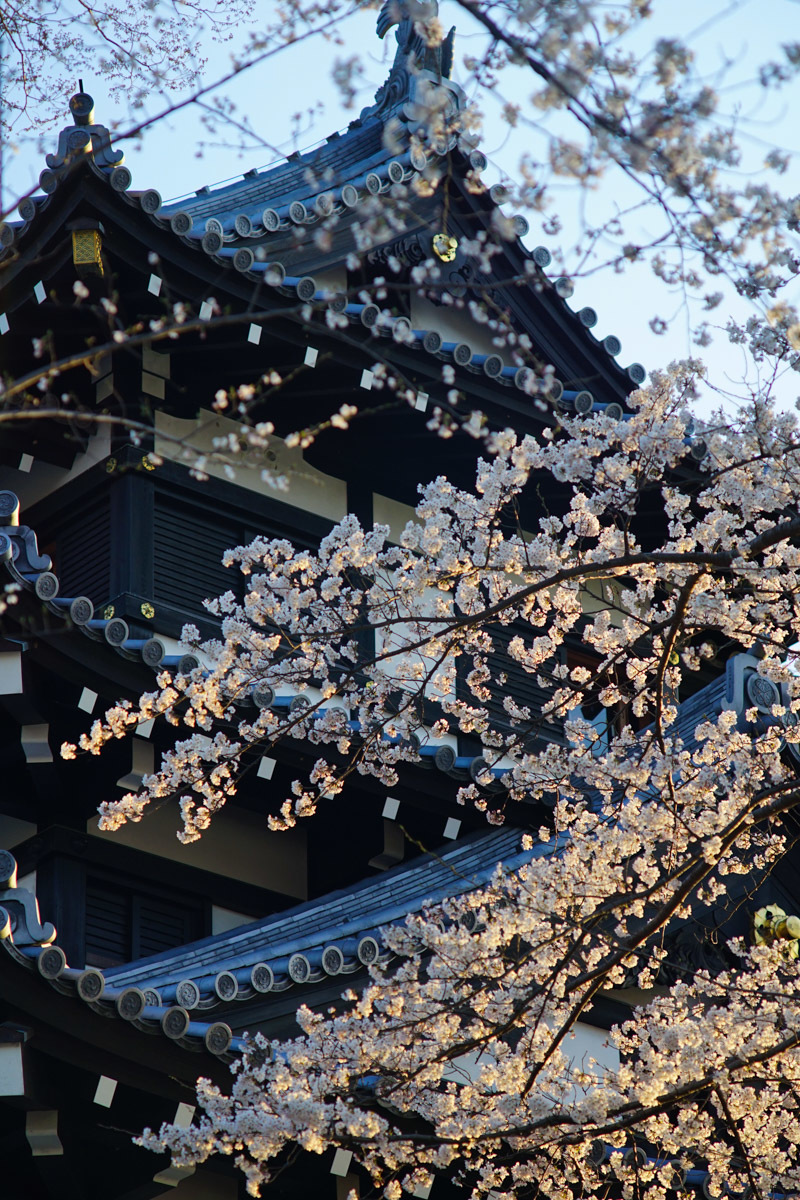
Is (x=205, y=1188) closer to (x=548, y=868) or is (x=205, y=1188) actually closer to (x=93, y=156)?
(x=548, y=868)

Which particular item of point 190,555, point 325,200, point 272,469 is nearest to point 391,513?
point 272,469

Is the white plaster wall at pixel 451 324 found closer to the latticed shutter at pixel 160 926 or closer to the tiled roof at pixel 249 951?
the tiled roof at pixel 249 951

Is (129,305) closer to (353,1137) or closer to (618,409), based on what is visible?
(618,409)

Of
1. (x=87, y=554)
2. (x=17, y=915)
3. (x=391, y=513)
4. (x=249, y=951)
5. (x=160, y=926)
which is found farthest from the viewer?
(x=391, y=513)

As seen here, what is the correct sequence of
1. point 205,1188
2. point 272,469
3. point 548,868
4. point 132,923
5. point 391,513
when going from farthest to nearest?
point 391,513 < point 272,469 < point 132,923 < point 205,1188 < point 548,868

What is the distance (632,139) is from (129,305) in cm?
588

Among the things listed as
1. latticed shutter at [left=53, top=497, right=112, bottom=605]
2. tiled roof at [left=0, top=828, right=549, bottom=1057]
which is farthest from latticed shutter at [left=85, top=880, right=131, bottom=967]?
latticed shutter at [left=53, top=497, right=112, bottom=605]

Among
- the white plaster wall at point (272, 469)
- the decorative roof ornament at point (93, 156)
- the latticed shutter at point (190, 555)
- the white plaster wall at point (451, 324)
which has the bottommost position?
the latticed shutter at point (190, 555)

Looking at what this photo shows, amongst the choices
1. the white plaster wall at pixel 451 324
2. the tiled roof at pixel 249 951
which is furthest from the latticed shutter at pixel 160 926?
→ the white plaster wall at pixel 451 324

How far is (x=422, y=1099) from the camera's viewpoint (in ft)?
24.5

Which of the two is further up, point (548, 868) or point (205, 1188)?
point (548, 868)

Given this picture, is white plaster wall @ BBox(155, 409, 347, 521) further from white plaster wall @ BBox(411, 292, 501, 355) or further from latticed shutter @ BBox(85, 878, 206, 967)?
latticed shutter @ BBox(85, 878, 206, 967)

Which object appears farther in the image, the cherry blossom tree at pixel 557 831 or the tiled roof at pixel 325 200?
the tiled roof at pixel 325 200

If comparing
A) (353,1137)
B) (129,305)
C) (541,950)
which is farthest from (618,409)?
(353,1137)
